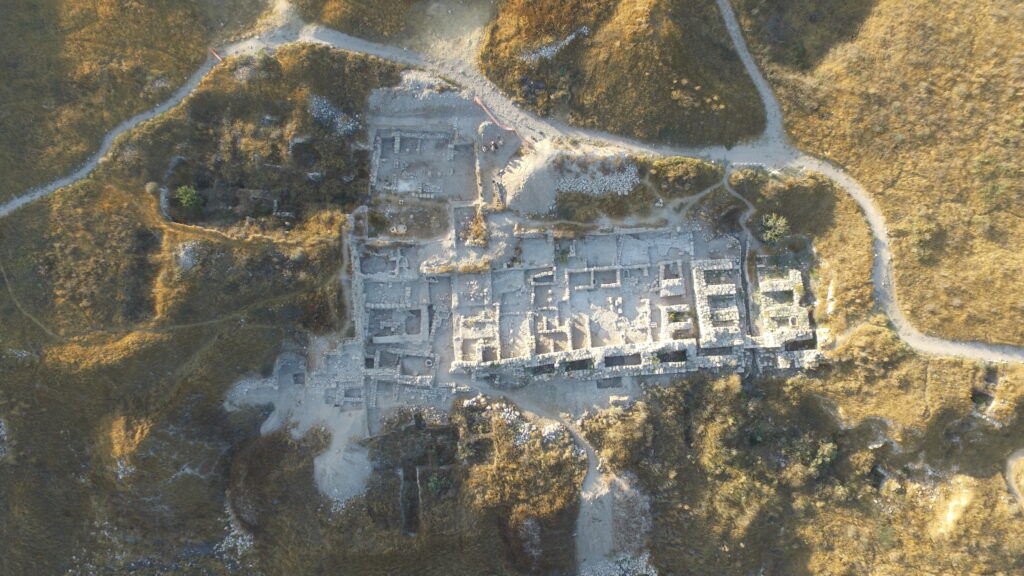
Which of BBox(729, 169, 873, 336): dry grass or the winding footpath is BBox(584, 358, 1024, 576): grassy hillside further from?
the winding footpath

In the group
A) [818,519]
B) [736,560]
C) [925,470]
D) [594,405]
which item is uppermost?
[594,405]

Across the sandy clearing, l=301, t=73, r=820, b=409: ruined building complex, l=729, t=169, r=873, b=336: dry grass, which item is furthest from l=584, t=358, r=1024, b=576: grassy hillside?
the sandy clearing

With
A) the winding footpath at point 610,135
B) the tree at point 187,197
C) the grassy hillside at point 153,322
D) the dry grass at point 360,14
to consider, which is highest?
the dry grass at point 360,14

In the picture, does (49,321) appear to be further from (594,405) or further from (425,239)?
(594,405)

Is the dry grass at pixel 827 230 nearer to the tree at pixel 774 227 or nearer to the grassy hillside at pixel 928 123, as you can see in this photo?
the tree at pixel 774 227

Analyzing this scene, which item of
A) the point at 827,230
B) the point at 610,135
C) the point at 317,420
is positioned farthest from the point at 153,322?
the point at 827,230

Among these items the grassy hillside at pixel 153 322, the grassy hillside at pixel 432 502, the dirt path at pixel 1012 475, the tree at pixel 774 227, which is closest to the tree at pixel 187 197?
the grassy hillside at pixel 153 322

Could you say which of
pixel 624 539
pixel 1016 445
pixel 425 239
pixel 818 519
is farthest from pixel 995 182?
pixel 425 239
